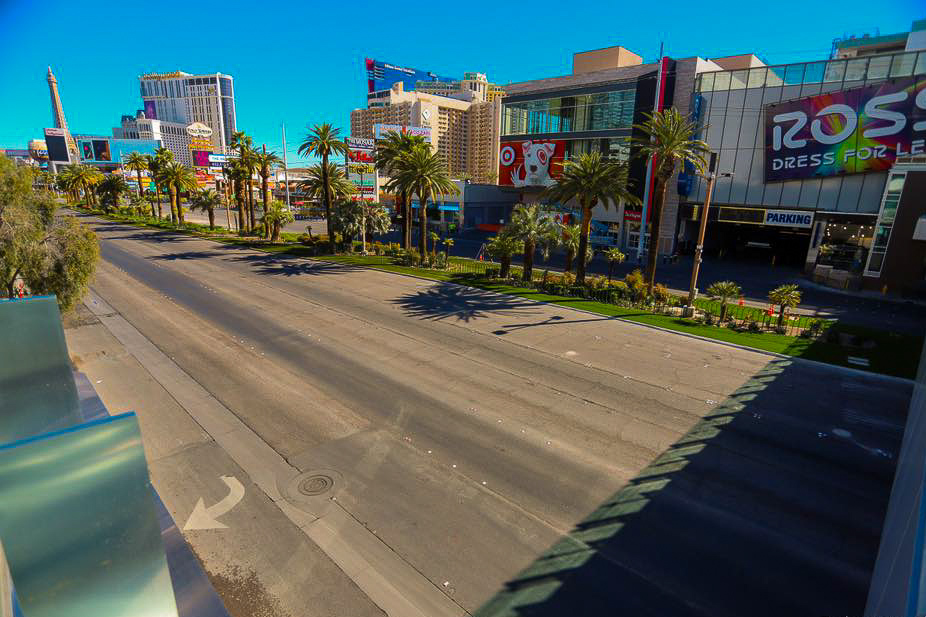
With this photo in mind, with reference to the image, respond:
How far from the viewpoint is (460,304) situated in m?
25.9

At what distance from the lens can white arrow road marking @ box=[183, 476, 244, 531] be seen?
8758mm

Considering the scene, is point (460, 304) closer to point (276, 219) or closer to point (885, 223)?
point (276, 219)

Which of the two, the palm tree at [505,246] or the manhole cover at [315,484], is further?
the palm tree at [505,246]

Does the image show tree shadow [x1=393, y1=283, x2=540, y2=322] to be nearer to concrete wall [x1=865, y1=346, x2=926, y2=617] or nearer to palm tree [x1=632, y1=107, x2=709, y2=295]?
palm tree [x1=632, y1=107, x2=709, y2=295]

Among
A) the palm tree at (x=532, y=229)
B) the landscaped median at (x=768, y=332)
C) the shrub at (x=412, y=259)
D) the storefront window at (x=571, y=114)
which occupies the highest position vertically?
the storefront window at (x=571, y=114)

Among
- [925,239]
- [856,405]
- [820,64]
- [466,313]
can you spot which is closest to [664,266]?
[925,239]

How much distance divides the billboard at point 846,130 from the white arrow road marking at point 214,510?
50787 mm

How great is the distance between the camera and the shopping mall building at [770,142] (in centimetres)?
3712

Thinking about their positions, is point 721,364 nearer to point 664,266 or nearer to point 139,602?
point 139,602

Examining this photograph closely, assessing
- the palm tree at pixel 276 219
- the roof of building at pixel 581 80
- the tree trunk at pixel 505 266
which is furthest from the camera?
the roof of building at pixel 581 80

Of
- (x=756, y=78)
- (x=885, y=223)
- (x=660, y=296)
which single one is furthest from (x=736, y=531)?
(x=756, y=78)

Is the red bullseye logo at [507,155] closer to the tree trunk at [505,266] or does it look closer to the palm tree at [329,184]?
the palm tree at [329,184]

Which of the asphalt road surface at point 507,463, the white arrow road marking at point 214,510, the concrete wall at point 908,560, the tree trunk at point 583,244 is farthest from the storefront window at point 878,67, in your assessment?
the white arrow road marking at point 214,510

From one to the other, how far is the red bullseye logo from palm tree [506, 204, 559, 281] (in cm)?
3469
